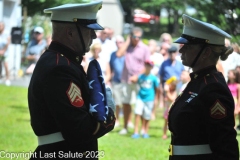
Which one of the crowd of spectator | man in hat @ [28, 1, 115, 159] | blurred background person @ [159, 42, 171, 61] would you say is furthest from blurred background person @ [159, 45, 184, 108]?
man in hat @ [28, 1, 115, 159]

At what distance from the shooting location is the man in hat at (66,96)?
161 inches

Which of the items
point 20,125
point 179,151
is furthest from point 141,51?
point 179,151

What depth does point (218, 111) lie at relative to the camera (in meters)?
4.41

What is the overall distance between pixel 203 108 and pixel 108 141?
7.33 metres

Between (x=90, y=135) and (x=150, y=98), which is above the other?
(x=90, y=135)

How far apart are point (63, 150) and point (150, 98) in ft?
28.8

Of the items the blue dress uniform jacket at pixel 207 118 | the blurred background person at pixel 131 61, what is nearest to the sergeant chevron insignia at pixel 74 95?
the blue dress uniform jacket at pixel 207 118

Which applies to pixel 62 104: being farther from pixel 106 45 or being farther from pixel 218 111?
pixel 106 45

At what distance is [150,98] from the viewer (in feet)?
42.4

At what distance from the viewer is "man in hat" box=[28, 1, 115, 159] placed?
4.08 m

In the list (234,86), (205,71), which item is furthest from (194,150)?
(234,86)

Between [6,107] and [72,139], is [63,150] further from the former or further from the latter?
[6,107]

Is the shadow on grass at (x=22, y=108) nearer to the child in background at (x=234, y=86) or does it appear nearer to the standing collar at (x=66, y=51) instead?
the child in background at (x=234, y=86)

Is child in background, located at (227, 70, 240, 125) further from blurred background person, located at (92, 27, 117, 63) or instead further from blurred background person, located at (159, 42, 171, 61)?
blurred background person, located at (159, 42, 171, 61)
